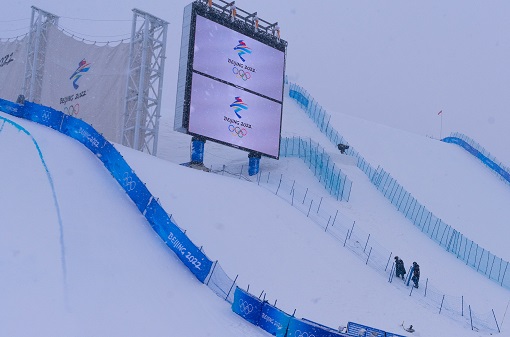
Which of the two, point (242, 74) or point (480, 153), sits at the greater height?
point (480, 153)

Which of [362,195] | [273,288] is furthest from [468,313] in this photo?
[362,195]

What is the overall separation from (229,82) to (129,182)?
11598mm

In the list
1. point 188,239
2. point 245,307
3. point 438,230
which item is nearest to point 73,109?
point 188,239

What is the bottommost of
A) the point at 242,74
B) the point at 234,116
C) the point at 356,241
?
the point at 356,241

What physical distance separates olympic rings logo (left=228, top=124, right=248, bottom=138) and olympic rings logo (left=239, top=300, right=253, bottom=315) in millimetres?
15508

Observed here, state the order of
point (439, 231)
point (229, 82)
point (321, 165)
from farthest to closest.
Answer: point (321, 165) < point (439, 231) < point (229, 82)

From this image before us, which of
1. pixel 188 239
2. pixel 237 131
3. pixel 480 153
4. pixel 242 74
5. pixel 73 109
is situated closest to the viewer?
pixel 188 239

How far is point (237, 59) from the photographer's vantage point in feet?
103

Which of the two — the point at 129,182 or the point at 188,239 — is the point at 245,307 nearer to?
the point at 188,239

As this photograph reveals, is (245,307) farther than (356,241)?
No

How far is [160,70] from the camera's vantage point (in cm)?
3241

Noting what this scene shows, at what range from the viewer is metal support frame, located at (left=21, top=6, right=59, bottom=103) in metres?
38.2

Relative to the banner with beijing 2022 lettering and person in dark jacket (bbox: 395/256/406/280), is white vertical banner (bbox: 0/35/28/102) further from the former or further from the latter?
the banner with beijing 2022 lettering

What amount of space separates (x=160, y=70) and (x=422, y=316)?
64.2 ft
